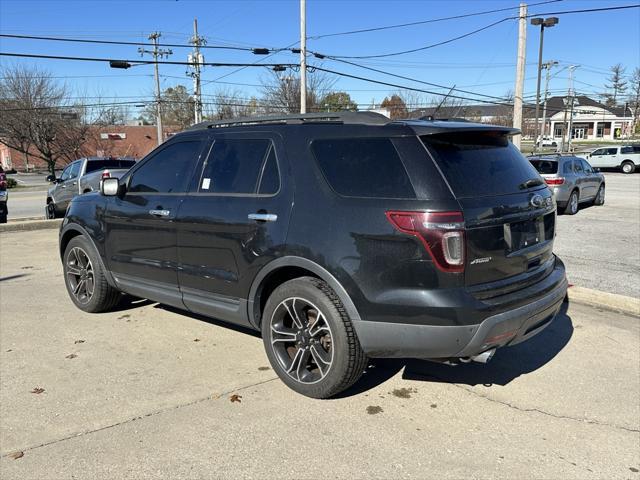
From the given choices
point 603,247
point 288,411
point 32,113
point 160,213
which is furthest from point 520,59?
point 32,113

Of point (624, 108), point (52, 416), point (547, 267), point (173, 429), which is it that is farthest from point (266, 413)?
point (624, 108)

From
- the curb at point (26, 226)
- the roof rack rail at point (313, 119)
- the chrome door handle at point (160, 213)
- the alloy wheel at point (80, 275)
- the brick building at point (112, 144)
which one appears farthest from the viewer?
the brick building at point (112, 144)

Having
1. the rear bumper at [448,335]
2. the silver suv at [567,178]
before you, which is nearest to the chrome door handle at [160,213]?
→ the rear bumper at [448,335]

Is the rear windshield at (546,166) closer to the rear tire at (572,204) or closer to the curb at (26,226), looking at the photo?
the rear tire at (572,204)

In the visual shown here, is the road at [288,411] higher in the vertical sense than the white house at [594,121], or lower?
lower

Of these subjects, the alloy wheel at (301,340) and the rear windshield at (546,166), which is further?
the rear windshield at (546,166)

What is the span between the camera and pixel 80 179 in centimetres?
1419

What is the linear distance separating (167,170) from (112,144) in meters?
58.6

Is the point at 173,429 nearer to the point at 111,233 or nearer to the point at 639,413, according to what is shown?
the point at 111,233

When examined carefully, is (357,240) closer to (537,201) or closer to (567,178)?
(537,201)

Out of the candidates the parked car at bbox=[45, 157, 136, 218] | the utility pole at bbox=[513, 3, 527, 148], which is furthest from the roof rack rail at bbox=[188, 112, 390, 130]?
the utility pole at bbox=[513, 3, 527, 148]

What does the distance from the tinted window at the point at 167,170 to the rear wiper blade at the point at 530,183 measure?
260cm

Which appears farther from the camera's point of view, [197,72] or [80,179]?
[197,72]

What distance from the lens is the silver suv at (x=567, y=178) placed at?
44.8 feet
